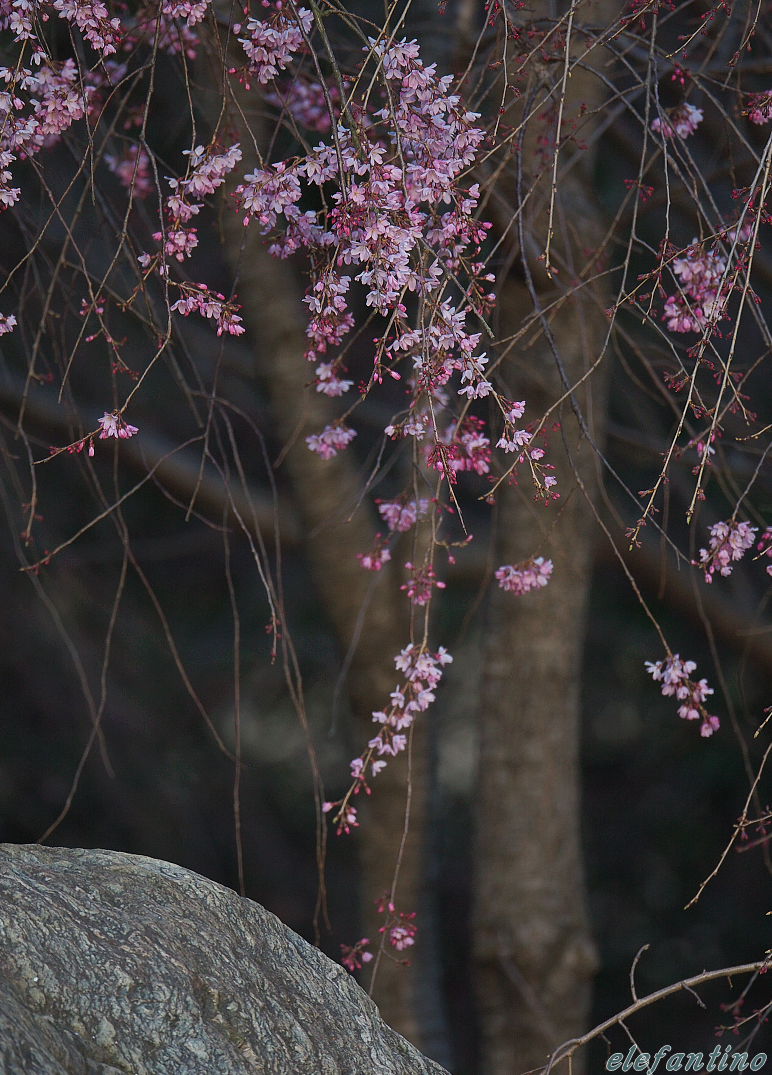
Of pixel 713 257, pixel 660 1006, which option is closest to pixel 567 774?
pixel 713 257

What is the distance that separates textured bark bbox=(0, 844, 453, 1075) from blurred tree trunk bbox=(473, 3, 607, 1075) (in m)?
1.47

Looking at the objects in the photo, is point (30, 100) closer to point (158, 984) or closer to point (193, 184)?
point (193, 184)

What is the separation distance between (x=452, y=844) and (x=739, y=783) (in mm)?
1650

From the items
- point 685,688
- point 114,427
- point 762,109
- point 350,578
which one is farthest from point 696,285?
point 350,578

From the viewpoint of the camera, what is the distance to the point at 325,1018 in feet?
4.42

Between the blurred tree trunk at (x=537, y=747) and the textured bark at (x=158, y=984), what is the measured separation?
1467 mm

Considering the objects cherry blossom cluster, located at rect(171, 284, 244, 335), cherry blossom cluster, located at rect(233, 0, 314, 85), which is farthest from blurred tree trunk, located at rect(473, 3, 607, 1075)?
cherry blossom cluster, located at rect(171, 284, 244, 335)

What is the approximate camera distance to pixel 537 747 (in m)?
2.93

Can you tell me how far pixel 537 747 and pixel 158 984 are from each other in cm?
184

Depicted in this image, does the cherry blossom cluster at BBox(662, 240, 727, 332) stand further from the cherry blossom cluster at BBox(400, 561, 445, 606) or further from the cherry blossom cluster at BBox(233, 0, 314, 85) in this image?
the cherry blossom cluster at BBox(233, 0, 314, 85)

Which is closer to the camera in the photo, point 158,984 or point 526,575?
point 158,984

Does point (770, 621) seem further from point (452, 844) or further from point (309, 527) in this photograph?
point (452, 844)

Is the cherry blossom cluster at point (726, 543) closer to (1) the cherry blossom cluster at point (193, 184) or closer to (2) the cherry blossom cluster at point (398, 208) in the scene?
(2) the cherry blossom cluster at point (398, 208)

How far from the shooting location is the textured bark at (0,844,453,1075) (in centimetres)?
112
